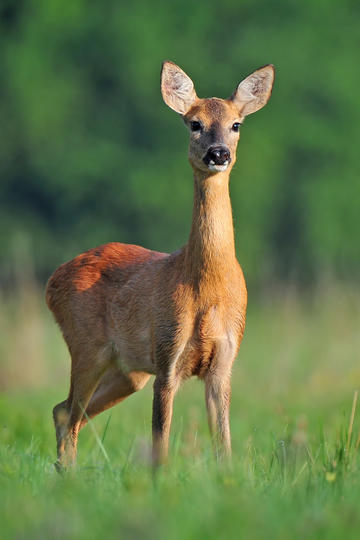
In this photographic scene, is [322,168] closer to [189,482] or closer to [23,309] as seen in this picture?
[23,309]

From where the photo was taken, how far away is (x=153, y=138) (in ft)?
84.1

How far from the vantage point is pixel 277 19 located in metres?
27.6

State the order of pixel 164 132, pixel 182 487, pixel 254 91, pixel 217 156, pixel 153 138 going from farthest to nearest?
pixel 153 138, pixel 164 132, pixel 254 91, pixel 217 156, pixel 182 487

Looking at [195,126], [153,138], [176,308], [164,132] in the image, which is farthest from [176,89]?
[153,138]

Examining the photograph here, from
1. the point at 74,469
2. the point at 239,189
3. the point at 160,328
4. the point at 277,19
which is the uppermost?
Answer: the point at 277,19

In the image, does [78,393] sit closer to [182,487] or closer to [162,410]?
[162,410]

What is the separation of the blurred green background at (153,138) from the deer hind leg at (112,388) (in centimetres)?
1749

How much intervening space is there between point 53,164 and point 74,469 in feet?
68.5

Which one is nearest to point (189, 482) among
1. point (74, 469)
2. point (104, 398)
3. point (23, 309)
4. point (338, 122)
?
point (74, 469)

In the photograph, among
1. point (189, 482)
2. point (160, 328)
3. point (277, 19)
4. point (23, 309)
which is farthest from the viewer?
point (277, 19)

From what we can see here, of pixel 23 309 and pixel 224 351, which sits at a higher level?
pixel 224 351

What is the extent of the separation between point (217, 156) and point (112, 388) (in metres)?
1.74

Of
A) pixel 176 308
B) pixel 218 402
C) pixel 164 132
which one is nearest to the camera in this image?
pixel 176 308

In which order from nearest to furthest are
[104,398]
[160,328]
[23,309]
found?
[160,328] < [104,398] < [23,309]
